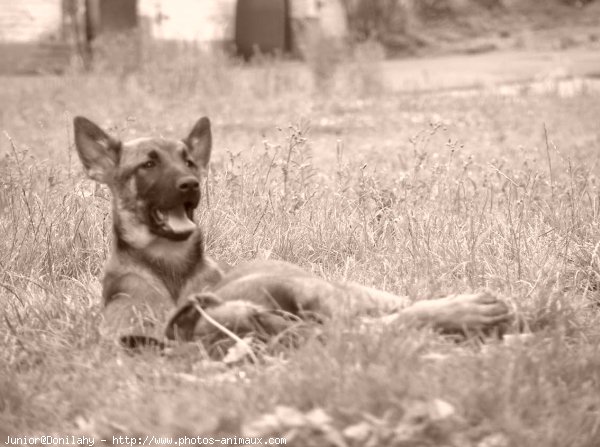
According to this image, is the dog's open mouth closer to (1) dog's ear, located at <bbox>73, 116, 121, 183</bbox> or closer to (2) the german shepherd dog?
(2) the german shepherd dog

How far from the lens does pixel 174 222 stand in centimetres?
490

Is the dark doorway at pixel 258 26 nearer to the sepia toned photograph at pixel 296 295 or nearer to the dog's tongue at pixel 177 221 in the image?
the sepia toned photograph at pixel 296 295

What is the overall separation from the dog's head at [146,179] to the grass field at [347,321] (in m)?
0.47

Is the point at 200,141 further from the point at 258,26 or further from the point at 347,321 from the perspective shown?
the point at 258,26

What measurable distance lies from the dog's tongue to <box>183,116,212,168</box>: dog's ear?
69cm

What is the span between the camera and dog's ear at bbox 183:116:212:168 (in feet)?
18.4

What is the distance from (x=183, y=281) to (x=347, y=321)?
3.72ft

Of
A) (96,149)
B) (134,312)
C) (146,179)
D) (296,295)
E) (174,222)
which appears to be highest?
(96,149)

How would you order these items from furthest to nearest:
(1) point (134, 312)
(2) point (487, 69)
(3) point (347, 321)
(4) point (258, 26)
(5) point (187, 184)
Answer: (4) point (258, 26), (2) point (487, 69), (5) point (187, 184), (1) point (134, 312), (3) point (347, 321)

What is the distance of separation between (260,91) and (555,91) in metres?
4.23

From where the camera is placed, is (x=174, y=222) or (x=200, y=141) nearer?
(x=174, y=222)

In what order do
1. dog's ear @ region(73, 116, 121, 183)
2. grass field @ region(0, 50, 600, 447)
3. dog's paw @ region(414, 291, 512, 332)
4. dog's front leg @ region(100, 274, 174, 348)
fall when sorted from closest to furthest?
grass field @ region(0, 50, 600, 447) → dog's paw @ region(414, 291, 512, 332) → dog's front leg @ region(100, 274, 174, 348) → dog's ear @ region(73, 116, 121, 183)

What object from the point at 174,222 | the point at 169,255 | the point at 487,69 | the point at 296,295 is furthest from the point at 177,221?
the point at 487,69

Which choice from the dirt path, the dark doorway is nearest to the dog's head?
the dirt path
